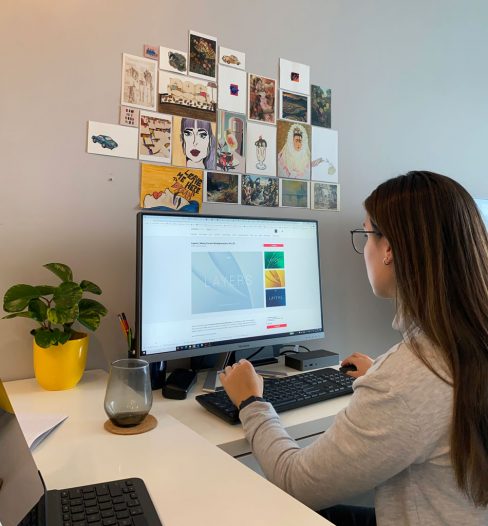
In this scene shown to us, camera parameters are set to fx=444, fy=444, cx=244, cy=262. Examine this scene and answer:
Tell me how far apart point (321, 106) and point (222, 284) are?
886 mm

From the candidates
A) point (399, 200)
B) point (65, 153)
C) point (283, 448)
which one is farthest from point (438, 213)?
point (65, 153)

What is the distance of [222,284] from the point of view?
128cm

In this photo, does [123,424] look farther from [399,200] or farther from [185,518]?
[399,200]

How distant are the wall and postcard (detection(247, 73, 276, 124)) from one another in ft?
0.15

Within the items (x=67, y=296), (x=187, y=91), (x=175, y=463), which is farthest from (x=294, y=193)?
(x=175, y=463)

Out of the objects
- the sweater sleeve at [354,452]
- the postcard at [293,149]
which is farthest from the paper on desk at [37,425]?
the postcard at [293,149]

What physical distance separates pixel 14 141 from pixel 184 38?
2.04 feet

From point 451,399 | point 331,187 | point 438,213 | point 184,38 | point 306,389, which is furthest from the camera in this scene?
point 331,187

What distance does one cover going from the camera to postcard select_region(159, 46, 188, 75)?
1369 mm

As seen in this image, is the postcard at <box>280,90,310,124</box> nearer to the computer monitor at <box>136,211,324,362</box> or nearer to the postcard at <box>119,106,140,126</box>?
the computer monitor at <box>136,211,324,362</box>

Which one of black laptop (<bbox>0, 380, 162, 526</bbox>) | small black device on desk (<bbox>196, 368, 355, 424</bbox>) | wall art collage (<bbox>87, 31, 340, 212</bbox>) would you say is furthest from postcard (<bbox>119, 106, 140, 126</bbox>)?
black laptop (<bbox>0, 380, 162, 526</bbox>)

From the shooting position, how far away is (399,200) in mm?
852

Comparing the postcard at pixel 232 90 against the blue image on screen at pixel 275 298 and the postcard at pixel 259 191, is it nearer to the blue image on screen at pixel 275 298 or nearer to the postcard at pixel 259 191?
the postcard at pixel 259 191

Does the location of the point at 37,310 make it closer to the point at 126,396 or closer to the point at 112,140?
the point at 126,396
